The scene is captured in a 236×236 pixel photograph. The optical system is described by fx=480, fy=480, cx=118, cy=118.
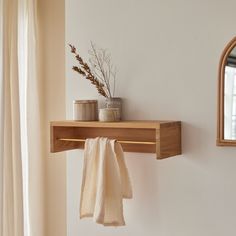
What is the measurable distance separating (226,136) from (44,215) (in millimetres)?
1219

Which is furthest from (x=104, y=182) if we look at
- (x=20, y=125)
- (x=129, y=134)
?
(x=20, y=125)

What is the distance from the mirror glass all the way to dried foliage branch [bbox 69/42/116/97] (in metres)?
0.57

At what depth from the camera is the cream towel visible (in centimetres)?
214

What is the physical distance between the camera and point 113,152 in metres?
2.14

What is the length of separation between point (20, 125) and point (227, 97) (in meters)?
1.09

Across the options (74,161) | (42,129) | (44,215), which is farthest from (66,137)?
(44,215)

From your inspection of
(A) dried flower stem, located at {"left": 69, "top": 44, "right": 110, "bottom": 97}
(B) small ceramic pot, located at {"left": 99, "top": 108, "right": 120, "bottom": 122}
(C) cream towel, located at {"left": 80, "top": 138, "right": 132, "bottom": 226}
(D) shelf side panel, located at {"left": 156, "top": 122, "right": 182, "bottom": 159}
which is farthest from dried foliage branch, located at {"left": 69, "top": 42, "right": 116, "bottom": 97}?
(D) shelf side panel, located at {"left": 156, "top": 122, "right": 182, "bottom": 159}

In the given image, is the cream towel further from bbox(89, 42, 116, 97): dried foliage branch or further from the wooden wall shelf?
bbox(89, 42, 116, 97): dried foliage branch

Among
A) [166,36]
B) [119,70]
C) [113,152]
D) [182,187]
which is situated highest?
[166,36]

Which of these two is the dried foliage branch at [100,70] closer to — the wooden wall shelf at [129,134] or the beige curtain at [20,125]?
the wooden wall shelf at [129,134]

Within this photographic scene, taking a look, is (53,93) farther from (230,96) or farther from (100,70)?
(230,96)

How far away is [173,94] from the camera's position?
2141mm

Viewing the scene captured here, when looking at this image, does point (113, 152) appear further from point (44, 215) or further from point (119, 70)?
point (44, 215)

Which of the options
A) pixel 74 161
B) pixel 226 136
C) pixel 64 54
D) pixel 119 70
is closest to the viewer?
pixel 226 136
